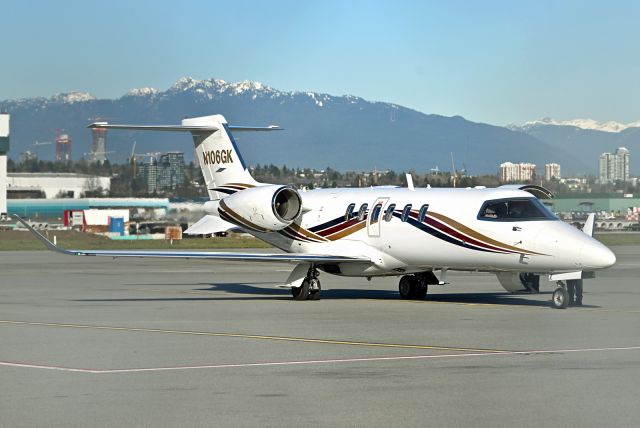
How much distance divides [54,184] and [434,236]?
11427 cm

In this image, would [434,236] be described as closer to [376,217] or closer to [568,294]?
[376,217]

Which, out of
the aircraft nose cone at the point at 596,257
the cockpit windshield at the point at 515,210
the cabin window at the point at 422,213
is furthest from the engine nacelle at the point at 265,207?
the aircraft nose cone at the point at 596,257

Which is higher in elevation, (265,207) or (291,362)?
(265,207)

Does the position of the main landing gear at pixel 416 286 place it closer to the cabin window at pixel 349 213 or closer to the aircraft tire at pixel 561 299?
the cabin window at pixel 349 213

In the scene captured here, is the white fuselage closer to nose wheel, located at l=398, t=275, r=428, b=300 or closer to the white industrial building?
nose wheel, located at l=398, t=275, r=428, b=300

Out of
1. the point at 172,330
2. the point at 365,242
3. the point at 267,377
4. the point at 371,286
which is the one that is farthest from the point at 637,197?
the point at 267,377

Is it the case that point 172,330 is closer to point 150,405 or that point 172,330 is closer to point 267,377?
point 267,377

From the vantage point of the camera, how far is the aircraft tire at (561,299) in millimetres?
23562

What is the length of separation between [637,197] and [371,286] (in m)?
51.2

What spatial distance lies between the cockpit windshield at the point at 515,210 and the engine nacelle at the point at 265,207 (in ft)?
18.4

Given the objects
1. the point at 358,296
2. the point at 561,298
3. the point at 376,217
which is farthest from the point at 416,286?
the point at 561,298

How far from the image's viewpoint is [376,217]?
2689cm

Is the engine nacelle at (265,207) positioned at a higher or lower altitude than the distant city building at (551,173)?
lower

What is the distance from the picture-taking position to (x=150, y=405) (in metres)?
11.5
